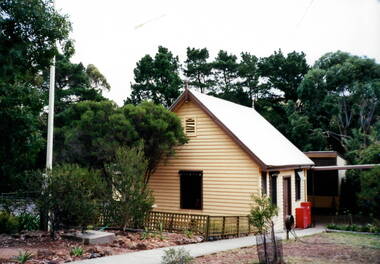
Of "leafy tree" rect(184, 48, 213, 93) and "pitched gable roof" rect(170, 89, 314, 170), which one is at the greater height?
"leafy tree" rect(184, 48, 213, 93)

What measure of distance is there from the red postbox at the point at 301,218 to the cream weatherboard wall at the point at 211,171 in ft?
13.9

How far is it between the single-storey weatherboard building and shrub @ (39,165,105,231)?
7344 millimetres

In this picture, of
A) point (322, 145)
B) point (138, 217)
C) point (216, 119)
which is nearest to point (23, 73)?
Result: point (138, 217)

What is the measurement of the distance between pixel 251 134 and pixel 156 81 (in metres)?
26.5

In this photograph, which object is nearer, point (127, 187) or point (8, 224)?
point (8, 224)

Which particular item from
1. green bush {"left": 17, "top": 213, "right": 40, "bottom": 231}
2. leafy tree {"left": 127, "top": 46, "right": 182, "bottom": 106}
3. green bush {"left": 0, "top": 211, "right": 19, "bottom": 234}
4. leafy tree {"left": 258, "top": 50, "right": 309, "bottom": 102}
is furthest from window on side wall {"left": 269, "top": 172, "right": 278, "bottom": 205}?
leafy tree {"left": 258, "top": 50, "right": 309, "bottom": 102}

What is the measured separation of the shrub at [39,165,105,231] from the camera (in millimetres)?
10555

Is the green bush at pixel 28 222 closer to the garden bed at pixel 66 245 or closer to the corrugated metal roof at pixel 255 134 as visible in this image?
the garden bed at pixel 66 245

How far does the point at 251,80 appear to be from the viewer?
4531 centimetres

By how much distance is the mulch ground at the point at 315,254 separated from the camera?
30.5 ft

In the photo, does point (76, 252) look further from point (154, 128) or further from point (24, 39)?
point (154, 128)

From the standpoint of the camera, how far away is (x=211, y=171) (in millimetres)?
17391

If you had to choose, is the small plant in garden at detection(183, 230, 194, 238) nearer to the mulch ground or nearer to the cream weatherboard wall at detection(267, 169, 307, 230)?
the mulch ground

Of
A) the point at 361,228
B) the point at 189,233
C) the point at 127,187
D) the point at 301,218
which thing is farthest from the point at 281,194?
the point at 127,187
